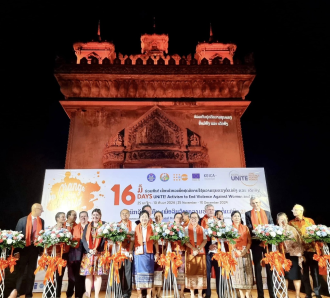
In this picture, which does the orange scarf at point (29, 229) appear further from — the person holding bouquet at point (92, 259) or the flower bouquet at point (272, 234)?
the flower bouquet at point (272, 234)

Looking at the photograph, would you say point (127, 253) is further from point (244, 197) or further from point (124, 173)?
point (244, 197)

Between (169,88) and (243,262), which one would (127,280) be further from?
(169,88)

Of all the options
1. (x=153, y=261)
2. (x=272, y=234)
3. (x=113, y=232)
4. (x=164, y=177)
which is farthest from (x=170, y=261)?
(x=164, y=177)

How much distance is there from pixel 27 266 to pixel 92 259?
124 centimetres

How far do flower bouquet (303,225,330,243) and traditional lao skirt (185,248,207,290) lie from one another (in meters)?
1.61

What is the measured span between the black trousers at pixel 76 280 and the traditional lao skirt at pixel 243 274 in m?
2.29

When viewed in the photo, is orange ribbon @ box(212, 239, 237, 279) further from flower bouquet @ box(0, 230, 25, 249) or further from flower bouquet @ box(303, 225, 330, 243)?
flower bouquet @ box(0, 230, 25, 249)

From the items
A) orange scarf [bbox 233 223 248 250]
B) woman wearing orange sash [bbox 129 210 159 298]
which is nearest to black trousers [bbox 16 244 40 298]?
woman wearing orange sash [bbox 129 210 159 298]

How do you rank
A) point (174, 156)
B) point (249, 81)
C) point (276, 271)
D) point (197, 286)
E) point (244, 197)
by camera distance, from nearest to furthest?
point (276, 271) → point (197, 286) → point (244, 197) → point (174, 156) → point (249, 81)

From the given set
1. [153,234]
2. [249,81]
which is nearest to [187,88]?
[249,81]

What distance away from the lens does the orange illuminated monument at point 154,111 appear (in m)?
7.55

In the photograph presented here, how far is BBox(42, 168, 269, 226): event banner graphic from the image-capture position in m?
5.85

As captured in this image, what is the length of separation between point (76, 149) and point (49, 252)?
13.9 ft

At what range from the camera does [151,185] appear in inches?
238
